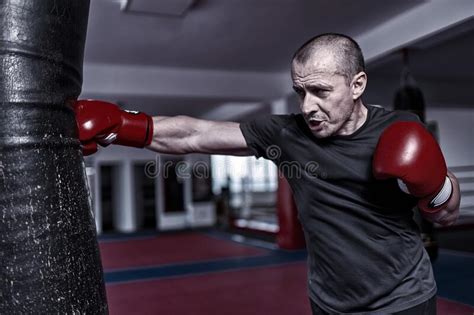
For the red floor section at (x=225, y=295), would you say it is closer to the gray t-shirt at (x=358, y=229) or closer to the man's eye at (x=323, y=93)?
the gray t-shirt at (x=358, y=229)

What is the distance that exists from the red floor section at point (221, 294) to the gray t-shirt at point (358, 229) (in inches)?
90.1

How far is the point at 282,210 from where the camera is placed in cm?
694

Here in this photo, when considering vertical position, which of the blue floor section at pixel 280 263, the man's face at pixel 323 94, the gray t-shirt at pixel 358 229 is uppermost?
the man's face at pixel 323 94

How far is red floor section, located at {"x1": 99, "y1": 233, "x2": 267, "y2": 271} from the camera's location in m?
6.64

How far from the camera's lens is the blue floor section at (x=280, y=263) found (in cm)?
404

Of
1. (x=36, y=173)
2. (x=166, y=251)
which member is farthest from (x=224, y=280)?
(x=36, y=173)

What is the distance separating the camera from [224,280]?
16.1ft

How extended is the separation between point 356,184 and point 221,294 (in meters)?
3.20

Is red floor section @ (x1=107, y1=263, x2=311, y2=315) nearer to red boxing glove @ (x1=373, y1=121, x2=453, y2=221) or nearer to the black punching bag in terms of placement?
red boxing glove @ (x1=373, y1=121, x2=453, y2=221)

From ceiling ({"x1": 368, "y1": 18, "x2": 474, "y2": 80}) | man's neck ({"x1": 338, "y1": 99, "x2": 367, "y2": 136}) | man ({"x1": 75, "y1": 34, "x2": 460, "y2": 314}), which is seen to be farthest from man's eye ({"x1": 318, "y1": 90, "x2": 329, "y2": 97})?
ceiling ({"x1": 368, "y1": 18, "x2": 474, "y2": 80})

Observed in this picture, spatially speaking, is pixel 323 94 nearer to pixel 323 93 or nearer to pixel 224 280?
pixel 323 93

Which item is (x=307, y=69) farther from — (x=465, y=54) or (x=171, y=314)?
(x=465, y=54)

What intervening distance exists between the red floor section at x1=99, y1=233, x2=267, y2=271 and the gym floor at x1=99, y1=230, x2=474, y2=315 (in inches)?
0.6

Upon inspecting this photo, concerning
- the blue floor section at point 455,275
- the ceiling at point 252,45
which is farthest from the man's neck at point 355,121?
the ceiling at point 252,45
